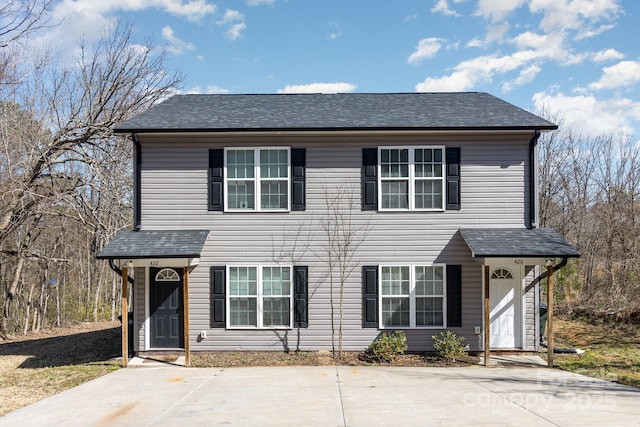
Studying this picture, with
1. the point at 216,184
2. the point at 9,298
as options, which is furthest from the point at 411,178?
the point at 9,298

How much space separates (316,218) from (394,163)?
2.25m

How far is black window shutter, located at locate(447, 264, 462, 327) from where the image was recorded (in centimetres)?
1159

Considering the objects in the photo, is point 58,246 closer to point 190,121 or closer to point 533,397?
point 190,121

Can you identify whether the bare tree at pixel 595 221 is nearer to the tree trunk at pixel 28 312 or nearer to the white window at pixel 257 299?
the white window at pixel 257 299

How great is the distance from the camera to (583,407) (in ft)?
24.0

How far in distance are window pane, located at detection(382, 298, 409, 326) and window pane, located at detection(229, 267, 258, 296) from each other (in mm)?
3062

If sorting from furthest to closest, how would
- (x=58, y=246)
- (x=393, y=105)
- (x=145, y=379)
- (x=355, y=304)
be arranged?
1. (x=58, y=246)
2. (x=393, y=105)
3. (x=355, y=304)
4. (x=145, y=379)

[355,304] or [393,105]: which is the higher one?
[393,105]

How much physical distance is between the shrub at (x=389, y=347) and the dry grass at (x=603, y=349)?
3.30m

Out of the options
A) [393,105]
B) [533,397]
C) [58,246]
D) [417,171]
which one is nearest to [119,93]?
→ [58,246]

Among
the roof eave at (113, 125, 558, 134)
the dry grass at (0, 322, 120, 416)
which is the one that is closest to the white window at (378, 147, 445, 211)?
the roof eave at (113, 125, 558, 134)

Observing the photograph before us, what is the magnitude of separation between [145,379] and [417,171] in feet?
24.1

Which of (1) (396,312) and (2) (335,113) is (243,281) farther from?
(2) (335,113)

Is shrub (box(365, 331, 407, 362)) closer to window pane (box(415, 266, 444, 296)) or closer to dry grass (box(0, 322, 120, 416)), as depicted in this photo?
window pane (box(415, 266, 444, 296))
